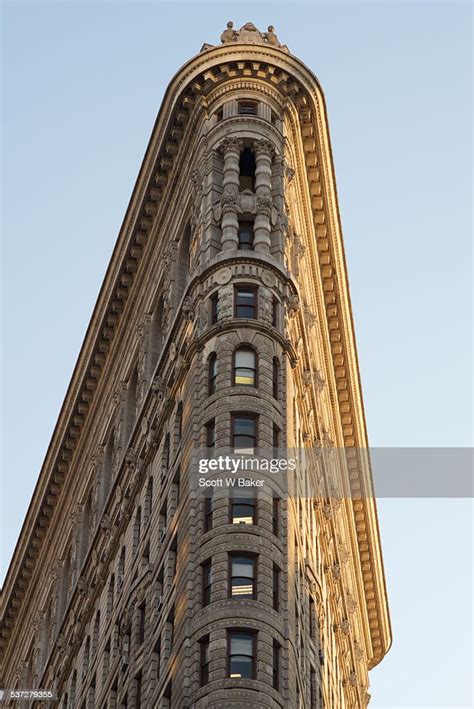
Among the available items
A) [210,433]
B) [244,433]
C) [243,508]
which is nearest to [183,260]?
[210,433]

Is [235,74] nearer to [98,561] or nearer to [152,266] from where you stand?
[152,266]

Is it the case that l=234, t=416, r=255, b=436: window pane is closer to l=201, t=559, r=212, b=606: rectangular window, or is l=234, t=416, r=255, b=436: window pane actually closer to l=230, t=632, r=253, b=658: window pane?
l=201, t=559, r=212, b=606: rectangular window

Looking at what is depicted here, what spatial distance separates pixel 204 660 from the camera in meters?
68.4

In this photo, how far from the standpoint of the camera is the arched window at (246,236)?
276ft

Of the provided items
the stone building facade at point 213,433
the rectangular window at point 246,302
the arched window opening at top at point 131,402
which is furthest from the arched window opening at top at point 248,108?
the arched window opening at top at point 131,402

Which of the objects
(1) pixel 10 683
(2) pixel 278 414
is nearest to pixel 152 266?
(2) pixel 278 414

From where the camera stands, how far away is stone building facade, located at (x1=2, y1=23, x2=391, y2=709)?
71.4 metres

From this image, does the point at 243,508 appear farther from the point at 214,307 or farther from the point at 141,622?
the point at 214,307

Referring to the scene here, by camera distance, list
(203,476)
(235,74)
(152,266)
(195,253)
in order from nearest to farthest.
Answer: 1. (203,476)
2. (195,253)
3. (235,74)
4. (152,266)

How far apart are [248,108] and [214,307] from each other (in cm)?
1440

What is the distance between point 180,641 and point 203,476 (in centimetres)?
759

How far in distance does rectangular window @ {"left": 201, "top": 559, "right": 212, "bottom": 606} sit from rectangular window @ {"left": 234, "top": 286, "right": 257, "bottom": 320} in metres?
13.2

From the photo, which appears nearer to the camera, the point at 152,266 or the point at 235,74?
the point at 235,74

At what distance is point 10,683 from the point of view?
12306cm
